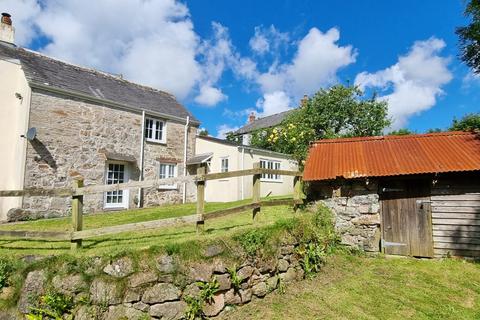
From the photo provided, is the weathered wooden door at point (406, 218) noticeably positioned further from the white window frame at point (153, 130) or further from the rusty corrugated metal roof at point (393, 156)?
the white window frame at point (153, 130)

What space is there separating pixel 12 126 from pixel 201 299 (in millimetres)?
11935

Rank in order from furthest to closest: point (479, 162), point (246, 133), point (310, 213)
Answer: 1. point (246, 133)
2. point (310, 213)
3. point (479, 162)

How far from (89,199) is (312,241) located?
35.3 ft

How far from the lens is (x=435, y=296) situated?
6207 millimetres

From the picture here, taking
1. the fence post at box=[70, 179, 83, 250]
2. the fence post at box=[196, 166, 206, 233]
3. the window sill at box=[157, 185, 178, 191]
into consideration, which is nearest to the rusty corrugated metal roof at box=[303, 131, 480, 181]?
the fence post at box=[196, 166, 206, 233]

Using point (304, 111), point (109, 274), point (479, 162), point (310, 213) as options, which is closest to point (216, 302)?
point (109, 274)

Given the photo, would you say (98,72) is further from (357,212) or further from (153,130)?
(357,212)

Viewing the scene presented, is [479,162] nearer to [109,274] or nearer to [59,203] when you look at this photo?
[109,274]

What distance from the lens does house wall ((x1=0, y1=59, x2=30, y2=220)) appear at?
11.8 m

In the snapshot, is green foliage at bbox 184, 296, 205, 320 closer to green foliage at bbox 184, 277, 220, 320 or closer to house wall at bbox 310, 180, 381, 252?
green foliage at bbox 184, 277, 220, 320

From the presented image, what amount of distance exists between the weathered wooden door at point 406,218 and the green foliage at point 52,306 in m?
7.79

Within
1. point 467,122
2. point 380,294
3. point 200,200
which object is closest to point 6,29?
point 200,200

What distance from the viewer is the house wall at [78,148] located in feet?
39.8

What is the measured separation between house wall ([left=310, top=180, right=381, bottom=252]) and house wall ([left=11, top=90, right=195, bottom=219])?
10.3 m
